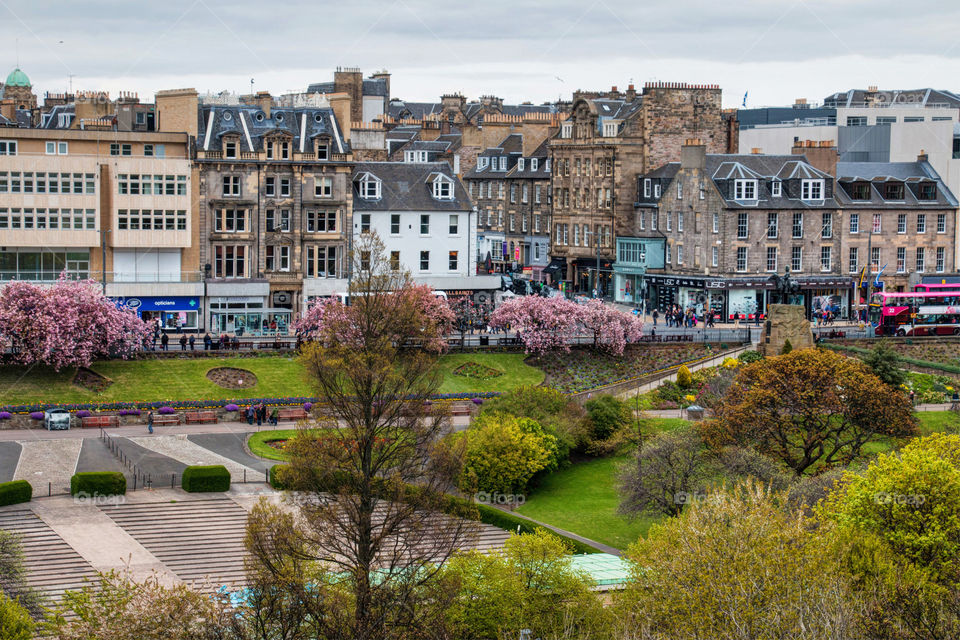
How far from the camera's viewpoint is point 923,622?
36.6 metres

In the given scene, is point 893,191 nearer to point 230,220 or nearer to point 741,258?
point 741,258

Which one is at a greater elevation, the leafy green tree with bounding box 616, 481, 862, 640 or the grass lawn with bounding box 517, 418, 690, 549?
the leafy green tree with bounding box 616, 481, 862, 640

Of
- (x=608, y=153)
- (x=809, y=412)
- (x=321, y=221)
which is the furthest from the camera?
(x=608, y=153)

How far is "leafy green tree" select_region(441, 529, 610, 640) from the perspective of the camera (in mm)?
42562

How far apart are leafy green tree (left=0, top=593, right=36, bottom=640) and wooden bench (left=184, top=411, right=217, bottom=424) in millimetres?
32335

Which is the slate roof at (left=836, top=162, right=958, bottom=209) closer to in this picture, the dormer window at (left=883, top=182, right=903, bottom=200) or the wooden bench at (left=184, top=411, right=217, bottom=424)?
the dormer window at (left=883, top=182, right=903, bottom=200)

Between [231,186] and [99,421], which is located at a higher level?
[231,186]

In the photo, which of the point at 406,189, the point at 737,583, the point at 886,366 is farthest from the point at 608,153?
the point at 737,583

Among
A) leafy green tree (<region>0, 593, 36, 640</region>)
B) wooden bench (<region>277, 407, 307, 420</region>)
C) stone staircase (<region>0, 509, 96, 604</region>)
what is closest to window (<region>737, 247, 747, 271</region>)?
wooden bench (<region>277, 407, 307, 420</region>)

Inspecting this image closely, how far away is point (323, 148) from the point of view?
303 ft

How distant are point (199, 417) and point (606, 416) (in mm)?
20820

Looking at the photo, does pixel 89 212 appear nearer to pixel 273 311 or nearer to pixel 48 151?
pixel 48 151

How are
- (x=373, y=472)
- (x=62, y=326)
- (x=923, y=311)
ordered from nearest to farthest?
(x=373, y=472)
(x=62, y=326)
(x=923, y=311)

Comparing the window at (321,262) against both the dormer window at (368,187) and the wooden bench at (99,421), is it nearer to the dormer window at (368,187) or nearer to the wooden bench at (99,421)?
the dormer window at (368,187)
